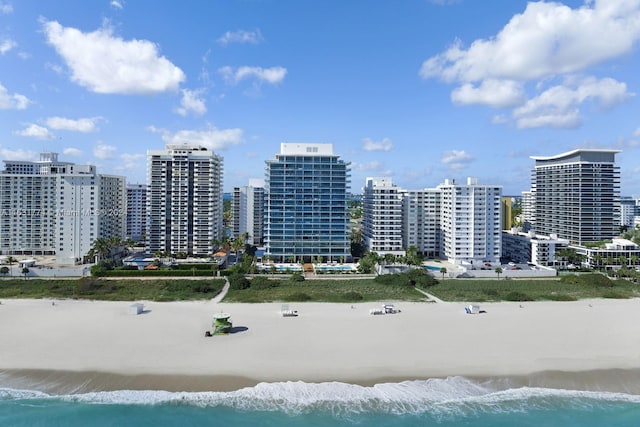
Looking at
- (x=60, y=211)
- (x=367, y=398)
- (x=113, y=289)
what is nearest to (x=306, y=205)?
(x=113, y=289)

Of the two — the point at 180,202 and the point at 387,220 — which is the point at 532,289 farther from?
the point at 180,202

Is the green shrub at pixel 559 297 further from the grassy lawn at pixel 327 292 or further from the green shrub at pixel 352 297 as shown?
the green shrub at pixel 352 297

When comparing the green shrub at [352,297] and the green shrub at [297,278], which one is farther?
the green shrub at [297,278]

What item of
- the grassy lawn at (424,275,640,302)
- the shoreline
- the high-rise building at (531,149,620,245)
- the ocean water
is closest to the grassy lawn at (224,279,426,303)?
the grassy lawn at (424,275,640,302)

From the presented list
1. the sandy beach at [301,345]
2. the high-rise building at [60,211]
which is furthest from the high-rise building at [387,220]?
the high-rise building at [60,211]

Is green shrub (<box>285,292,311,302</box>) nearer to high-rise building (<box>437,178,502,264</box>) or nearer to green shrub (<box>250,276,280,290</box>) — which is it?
green shrub (<box>250,276,280,290</box>)

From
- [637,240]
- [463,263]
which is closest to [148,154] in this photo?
[463,263]

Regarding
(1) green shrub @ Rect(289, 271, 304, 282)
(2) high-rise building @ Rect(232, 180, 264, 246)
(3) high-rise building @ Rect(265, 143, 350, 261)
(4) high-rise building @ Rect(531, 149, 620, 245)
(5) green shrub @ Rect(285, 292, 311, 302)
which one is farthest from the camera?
(2) high-rise building @ Rect(232, 180, 264, 246)
